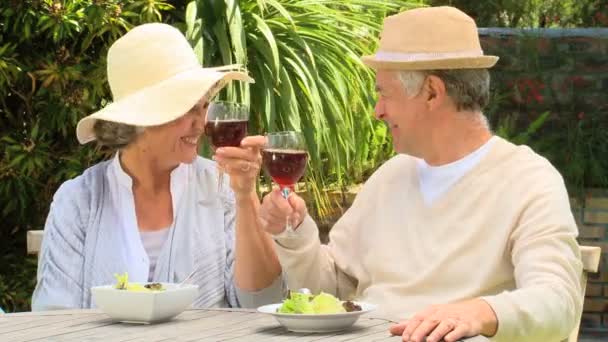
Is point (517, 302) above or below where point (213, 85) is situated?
below

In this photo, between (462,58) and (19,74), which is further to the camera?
(19,74)

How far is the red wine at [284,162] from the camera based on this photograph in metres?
2.95

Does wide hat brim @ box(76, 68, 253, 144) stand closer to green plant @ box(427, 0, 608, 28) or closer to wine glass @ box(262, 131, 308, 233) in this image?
wine glass @ box(262, 131, 308, 233)

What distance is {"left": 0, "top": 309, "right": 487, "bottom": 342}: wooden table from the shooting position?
108 inches

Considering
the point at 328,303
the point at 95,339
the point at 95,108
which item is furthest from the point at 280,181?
the point at 95,108

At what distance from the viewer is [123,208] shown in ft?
11.8

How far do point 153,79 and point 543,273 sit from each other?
3.94 ft

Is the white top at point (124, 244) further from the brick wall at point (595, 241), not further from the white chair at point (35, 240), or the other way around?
the brick wall at point (595, 241)

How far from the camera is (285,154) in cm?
294

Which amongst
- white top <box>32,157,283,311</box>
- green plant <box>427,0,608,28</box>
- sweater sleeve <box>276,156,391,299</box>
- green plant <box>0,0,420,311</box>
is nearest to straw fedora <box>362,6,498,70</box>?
sweater sleeve <box>276,156,391,299</box>

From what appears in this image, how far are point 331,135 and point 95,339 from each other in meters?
3.15

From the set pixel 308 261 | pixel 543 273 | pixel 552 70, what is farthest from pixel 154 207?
pixel 552 70

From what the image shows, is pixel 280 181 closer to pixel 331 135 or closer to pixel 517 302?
pixel 517 302

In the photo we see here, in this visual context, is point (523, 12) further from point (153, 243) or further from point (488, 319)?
point (488, 319)
